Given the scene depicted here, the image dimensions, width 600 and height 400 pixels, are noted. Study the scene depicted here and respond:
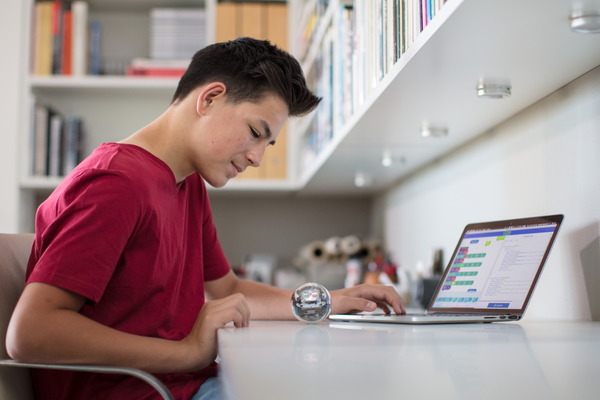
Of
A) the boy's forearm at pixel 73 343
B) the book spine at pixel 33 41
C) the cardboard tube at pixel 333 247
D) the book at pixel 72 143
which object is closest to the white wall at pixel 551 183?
the boy's forearm at pixel 73 343

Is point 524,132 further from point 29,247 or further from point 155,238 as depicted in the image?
point 29,247

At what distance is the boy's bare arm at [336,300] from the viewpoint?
1040 millimetres

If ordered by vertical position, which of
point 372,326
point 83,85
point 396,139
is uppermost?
point 83,85

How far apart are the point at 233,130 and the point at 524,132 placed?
2.17 feet

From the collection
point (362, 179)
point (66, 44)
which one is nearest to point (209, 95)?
point (362, 179)

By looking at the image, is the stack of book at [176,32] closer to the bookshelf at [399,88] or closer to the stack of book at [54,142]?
the bookshelf at [399,88]

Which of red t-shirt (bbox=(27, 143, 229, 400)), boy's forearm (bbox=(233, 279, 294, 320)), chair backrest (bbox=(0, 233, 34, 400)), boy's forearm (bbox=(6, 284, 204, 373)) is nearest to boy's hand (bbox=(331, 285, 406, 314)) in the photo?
boy's forearm (bbox=(233, 279, 294, 320))

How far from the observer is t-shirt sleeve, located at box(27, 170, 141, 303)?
0.68 m

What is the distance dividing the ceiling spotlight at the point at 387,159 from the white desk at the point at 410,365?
944mm

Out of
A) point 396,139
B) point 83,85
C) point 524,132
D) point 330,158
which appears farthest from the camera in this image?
point 83,85

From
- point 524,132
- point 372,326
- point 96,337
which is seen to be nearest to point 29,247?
point 96,337

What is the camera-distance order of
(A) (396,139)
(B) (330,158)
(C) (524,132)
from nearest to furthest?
(C) (524,132) < (A) (396,139) < (B) (330,158)

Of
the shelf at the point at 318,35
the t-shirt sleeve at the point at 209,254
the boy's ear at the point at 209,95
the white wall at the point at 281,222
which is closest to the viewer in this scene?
the boy's ear at the point at 209,95

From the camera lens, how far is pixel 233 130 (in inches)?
38.8
